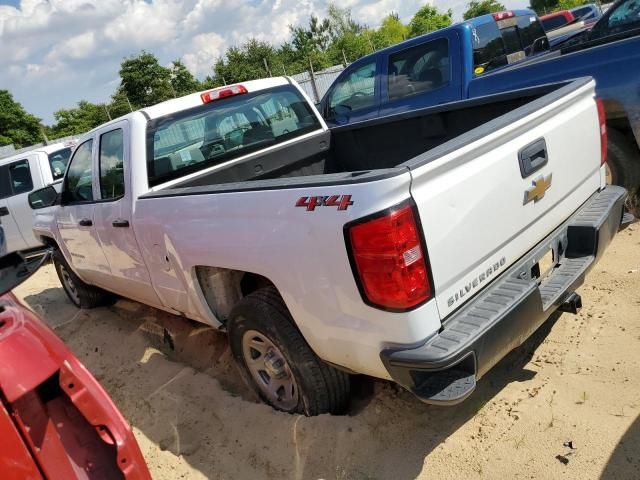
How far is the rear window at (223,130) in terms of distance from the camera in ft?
12.2

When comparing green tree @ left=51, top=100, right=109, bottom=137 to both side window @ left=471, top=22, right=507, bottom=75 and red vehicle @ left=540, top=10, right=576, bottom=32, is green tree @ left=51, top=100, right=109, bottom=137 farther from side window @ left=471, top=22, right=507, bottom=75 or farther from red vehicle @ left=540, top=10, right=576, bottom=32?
side window @ left=471, top=22, right=507, bottom=75

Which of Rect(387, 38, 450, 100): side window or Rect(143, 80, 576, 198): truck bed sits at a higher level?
Rect(387, 38, 450, 100): side window

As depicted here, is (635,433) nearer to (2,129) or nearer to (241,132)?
(241,132)

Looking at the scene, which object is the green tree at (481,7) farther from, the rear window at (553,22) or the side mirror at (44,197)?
the side mirror at (44,197)

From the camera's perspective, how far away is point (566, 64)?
14.9ft

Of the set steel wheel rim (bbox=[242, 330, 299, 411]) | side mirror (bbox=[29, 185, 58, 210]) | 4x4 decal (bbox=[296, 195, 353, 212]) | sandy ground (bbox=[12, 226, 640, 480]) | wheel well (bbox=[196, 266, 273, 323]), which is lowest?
sandy ground (bbox=[12, 226, 640, 480])

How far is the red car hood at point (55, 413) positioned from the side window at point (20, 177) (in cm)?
806

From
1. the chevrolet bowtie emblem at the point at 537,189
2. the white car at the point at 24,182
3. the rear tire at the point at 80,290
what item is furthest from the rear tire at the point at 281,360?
the white car at the point at 24,182

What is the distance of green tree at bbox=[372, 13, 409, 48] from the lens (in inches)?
1909

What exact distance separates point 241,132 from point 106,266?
1.62 m

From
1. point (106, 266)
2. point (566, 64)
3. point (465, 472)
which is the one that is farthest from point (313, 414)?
point (566, 64)

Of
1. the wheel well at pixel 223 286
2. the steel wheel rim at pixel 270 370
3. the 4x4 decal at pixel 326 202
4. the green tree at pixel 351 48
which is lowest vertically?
the steel wheel rim at pixel 270 370

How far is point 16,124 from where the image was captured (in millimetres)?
48000

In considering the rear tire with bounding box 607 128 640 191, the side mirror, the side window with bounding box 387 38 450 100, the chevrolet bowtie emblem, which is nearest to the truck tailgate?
the chevrolet bowtie emblem
